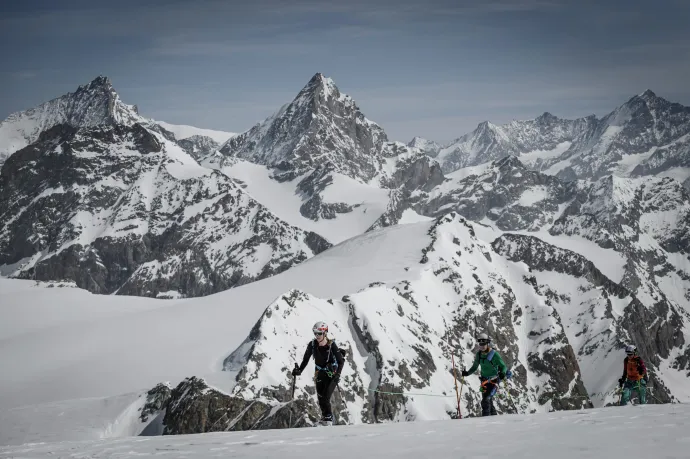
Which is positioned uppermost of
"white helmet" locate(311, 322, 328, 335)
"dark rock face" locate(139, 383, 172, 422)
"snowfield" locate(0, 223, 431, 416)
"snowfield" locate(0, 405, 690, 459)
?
"snowfield" locate(0, 223, 431, 416)

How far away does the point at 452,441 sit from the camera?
16.7m

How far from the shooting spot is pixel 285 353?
329 feet

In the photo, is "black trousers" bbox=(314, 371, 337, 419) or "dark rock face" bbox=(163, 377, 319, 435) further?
"dark rock face" bbox=(163, 377, 319, 435)

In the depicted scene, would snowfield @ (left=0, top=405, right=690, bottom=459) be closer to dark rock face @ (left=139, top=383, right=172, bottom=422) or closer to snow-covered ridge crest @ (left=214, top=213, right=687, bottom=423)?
dark rock face @ (left=139, top=383, right=172, bottom=422)

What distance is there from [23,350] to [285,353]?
6379 cm

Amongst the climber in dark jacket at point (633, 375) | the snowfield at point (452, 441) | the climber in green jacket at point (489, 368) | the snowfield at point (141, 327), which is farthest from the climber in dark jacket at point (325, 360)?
the snowfield at point (141, 327)

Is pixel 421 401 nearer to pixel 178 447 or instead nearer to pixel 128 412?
pixel 128 412

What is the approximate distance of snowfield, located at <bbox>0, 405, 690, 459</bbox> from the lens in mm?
14523

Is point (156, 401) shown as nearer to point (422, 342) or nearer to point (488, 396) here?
point (488, 396)

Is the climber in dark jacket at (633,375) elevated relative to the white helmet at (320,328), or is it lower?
lower

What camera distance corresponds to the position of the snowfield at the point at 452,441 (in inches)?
572

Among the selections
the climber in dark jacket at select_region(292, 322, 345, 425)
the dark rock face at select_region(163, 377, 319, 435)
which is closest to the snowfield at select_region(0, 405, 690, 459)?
the climber in dark jacket at select_region(292, 322, 345, 425)

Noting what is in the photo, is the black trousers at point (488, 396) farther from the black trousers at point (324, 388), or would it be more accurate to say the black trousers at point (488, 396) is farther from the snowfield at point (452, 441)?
the black trousers at point (324, 388)

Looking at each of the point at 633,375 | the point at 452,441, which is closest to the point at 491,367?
the point at 452,441
